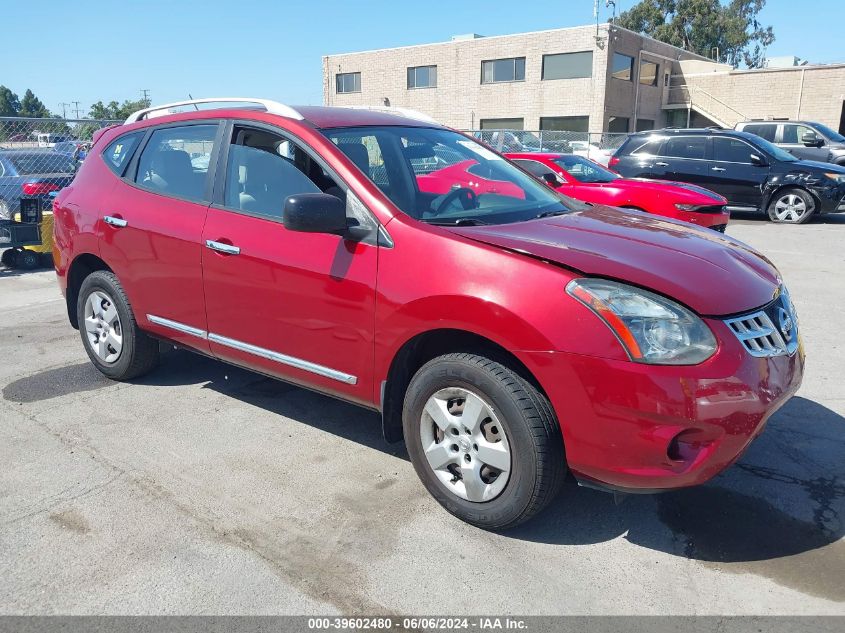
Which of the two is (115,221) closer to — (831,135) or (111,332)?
(111,332)

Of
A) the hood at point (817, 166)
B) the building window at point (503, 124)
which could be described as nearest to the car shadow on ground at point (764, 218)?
the hood at point (817, 166)

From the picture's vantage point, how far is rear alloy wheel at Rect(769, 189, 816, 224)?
13680 mm

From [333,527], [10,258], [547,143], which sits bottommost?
[333,527]

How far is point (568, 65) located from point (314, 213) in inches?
1381

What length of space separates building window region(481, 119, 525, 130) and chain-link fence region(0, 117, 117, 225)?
92.0ft

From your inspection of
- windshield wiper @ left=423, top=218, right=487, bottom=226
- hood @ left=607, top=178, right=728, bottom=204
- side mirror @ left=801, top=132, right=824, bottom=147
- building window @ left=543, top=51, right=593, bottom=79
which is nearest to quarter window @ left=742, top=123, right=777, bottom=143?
side mirror @ left=801, top=132, right=824, bottom=147

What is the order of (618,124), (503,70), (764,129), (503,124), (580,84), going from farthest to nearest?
(503,124)
(503,70)
(618,124)
(580,84)
(764,129)

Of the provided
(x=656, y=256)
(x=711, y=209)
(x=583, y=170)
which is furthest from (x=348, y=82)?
(x=656, y=256)

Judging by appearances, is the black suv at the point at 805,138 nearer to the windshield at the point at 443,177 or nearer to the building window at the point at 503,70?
the windshield at the point at 443,177

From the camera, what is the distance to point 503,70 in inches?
1465

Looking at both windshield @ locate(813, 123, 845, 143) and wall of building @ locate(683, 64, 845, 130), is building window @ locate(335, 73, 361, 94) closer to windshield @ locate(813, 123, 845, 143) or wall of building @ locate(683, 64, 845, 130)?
Answer: wall of building @ locate(683, 64, 845, 130)

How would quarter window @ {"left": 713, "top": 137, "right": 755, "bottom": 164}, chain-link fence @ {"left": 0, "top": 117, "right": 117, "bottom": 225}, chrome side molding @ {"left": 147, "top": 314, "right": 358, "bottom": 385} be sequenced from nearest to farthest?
chrome side molding @ {"left": 147, "top": 314, "right": 358, "bottom": 385} → chain-link fence @ {"left": 0, "top": 117, "right": 117, "bottom": 225} → quarter window @ {"left": 713, "top": 137, "right": 755, "bottom": 164}

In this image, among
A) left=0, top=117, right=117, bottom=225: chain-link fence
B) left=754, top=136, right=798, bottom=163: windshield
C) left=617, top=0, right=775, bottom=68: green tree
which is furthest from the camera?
left=617, top=0, right=775, bottom=68: green tree

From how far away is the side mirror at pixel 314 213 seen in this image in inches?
126
